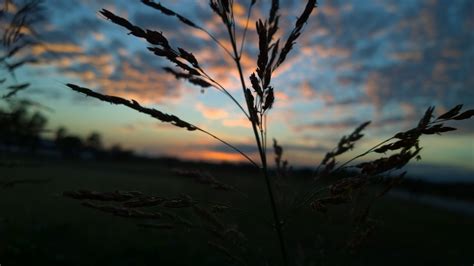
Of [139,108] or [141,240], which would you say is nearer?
[139,108]

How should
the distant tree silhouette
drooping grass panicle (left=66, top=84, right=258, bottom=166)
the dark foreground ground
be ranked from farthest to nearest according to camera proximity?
the dark foreground ground, the distant tree silhouette, drooping grass panicle (left=66, top=84, right=258, bottom=166)

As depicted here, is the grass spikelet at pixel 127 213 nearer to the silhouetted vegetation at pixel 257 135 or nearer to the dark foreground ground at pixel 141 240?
the silhouetted vegetation at pixel 257 135

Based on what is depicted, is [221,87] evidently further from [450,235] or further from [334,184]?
[450,235]

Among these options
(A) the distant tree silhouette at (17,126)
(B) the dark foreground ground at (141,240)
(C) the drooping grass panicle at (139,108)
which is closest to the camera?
(C) the drooping grass panicle at (139,108)

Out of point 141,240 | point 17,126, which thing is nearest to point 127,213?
point 17,126

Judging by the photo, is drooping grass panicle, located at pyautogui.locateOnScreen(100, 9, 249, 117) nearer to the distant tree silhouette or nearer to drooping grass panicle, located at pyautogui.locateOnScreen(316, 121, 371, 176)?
drooping grass panicle, located at pyautogui.locateOnScreen(316, 121, 371, 176)

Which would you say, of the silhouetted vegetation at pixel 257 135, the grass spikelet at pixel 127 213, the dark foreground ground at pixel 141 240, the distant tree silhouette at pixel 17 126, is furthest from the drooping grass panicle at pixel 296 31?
the distant tree silhouette at pixel 17 126

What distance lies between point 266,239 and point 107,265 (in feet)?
12.1

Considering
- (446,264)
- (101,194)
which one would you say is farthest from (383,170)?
(446,264)

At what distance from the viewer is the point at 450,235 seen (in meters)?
11.4

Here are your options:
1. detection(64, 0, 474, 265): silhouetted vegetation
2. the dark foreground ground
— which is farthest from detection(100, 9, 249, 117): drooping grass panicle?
the dark foreground ground

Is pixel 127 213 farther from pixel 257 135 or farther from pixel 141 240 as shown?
pixel 141 240

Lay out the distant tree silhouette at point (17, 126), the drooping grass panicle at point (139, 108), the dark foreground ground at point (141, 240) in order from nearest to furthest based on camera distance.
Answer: the drooping grass panicle at point (139, 108), the distant tree silhouette at point (17, 126), the dark foreground ground at point (141, 240)

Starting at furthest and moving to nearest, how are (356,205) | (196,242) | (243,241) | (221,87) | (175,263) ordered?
1. (196,242)
2. (175,263)
3. (356,205)
4. (243,241)
5. (221,87)
